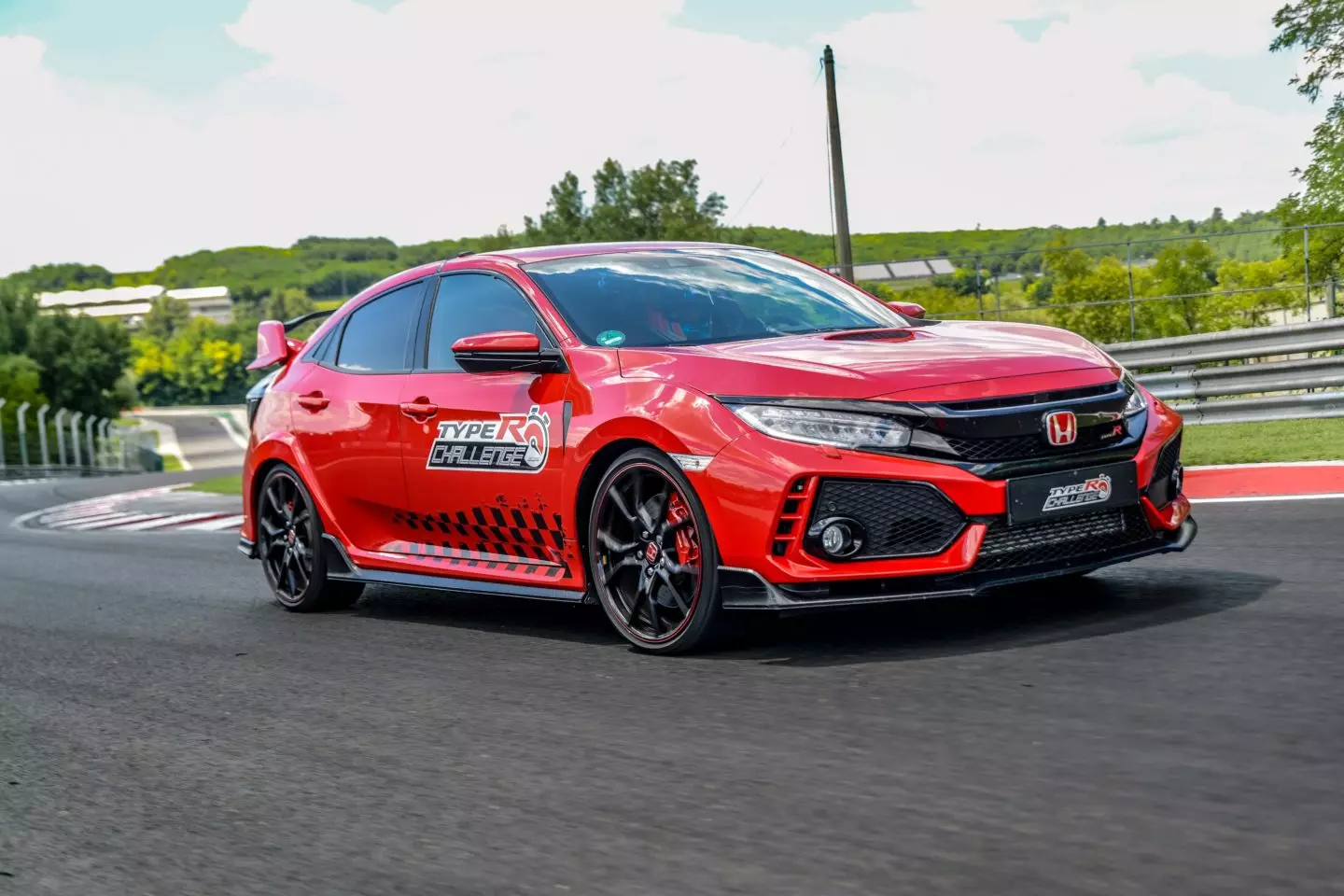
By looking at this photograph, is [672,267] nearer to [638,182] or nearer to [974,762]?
[974,762]

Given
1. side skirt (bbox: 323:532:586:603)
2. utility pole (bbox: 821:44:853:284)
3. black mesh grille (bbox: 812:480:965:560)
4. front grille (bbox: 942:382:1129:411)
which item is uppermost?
utility pole (bbox: 821:44:853:284)

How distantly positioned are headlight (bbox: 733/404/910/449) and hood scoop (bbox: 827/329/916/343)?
75cm

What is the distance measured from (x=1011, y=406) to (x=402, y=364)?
3.01 m

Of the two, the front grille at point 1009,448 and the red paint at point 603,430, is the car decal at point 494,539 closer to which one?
the red paint at point 603,430

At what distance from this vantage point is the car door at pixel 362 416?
23.6ft

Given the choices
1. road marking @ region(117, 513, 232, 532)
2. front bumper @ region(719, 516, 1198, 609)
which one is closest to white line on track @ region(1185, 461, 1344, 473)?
front bumper @ region(719, 516, 1198, 609)

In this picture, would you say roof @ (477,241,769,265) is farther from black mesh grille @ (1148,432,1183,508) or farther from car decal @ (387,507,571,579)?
black mesh grille @ (1148,432,1183,508)

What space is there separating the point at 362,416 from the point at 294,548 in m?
1.15

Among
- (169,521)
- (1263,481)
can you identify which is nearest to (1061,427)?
(1263,481)

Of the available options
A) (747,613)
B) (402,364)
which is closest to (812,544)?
(747,613)

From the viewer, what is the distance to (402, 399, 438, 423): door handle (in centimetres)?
686

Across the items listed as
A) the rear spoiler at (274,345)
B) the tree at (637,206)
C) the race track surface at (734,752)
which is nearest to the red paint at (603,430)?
the race track surface at (734,752)

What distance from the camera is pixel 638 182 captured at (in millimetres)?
150250

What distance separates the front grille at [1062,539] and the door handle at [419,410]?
260 cm
